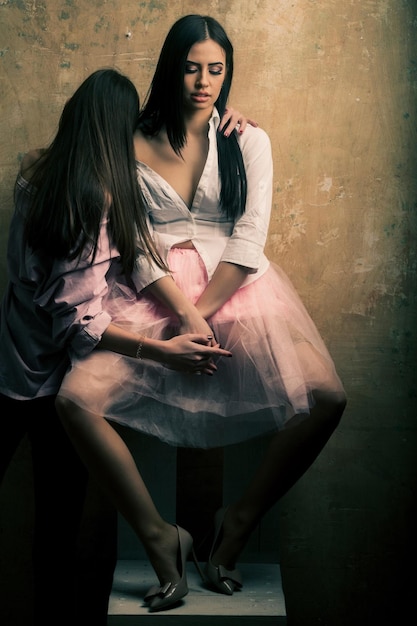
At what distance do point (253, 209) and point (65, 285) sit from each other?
20.0 inches

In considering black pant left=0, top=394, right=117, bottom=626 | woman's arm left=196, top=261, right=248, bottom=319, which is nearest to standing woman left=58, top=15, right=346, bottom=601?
woman's arm left=196, top=261, right=248, bottom=319

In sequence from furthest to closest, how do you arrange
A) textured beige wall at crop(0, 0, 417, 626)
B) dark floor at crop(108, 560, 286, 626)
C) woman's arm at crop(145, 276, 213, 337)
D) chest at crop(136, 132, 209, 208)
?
textured beige wall at crop(0, 0, 417, 626) < chest at crop(136, 132, 209, 208) < woman's arm at crop(145, 276, 213, 337) < dark floor at crop(108, 560, 286, 626)

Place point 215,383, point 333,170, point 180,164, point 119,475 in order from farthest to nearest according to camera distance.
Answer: point 333,170 → point 180,164 → point 215,383 → point 119,475

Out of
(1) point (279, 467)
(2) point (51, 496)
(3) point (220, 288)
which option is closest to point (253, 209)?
(3) point (220, 288)

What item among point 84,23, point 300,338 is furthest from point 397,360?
point 84,23

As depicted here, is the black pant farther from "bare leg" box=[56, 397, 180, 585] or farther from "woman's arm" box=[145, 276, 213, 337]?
"woman's arm" box=[145, 276, 213, 337]

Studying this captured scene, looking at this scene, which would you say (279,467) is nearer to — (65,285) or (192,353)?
(192,353)

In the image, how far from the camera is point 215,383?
2.06 metres

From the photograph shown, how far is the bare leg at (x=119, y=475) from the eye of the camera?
1927mm

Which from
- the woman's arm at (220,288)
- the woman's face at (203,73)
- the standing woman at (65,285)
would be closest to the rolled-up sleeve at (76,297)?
the standing woman at (65,285)

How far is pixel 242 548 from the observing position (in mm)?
2066

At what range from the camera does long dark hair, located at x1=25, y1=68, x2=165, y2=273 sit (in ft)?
6.54

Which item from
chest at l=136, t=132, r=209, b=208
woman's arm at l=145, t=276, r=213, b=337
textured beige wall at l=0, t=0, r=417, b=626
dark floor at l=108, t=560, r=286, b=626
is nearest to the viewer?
dark floor at l=108, t=560, r=286, b=626

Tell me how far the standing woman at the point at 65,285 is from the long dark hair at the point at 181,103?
0.24 feet
